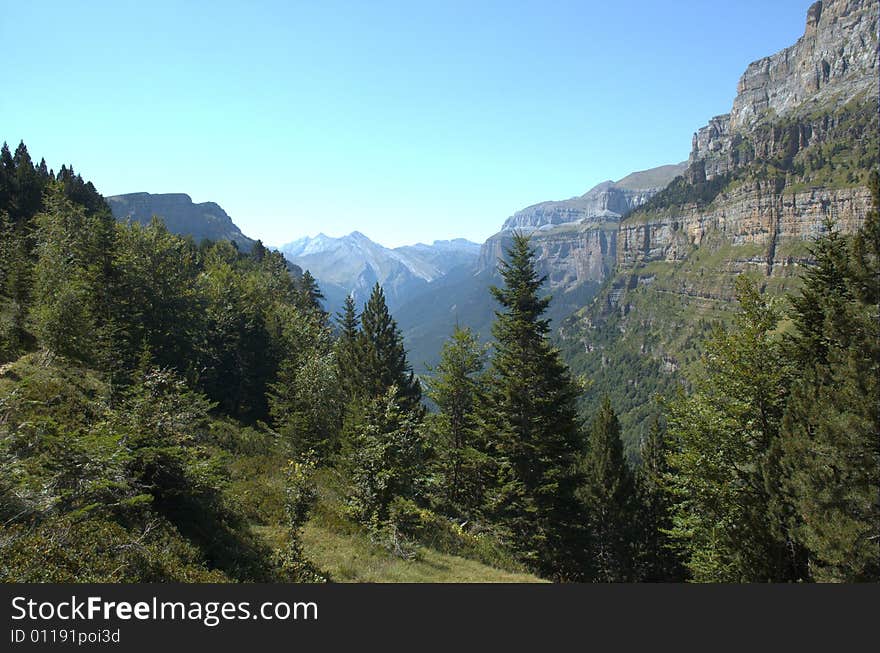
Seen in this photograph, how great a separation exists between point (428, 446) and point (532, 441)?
5.79 meters

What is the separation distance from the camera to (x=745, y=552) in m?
16.8

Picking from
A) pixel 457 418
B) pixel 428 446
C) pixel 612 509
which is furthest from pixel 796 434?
pixel 612 509

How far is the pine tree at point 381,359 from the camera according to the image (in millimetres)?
36644

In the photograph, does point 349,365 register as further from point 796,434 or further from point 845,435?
point 845,435

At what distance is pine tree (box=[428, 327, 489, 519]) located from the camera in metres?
26.9

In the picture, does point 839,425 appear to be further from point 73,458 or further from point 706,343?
point 73,458

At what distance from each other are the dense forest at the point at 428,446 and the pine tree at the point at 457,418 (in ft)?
0.45

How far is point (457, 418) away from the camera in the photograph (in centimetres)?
2831

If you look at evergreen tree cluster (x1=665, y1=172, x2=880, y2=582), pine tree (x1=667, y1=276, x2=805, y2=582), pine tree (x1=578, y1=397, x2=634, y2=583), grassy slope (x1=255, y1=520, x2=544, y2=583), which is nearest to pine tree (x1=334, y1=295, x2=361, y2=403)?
grassy slope (x1=255, y1=520, x2=544, y2=583)

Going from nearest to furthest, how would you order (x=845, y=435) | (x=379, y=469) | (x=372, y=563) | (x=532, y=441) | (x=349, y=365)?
(x=845, y=435) < (x=372, y=563) < (x=379, y=469) < (x=532, y=441) < (x=349, y=365)

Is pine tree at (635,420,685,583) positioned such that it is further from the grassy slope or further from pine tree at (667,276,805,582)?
the grassy slope

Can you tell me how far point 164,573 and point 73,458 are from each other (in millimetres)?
3594

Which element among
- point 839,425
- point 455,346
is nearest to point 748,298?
point 839,425

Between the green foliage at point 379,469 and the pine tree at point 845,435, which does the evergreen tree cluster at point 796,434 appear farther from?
the green foliage at point 379,469
